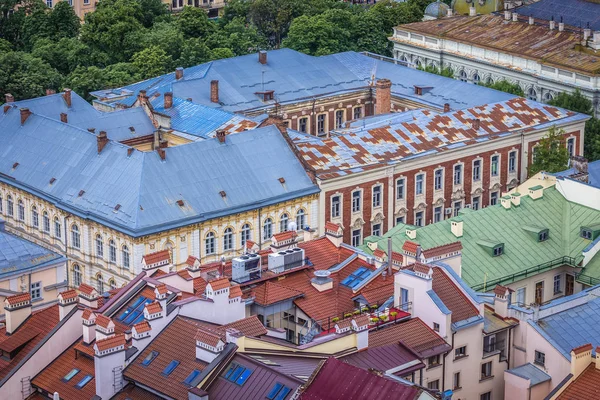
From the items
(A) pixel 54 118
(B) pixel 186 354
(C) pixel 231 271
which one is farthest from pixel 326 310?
(A) pixel 54 118

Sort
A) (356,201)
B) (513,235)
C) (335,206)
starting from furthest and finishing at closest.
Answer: (356,201), (335,206), (513,235)

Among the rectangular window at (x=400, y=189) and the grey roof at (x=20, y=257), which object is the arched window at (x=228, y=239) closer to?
the rectangular window at (x=400, y=189)

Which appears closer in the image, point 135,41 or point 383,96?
point 383,96

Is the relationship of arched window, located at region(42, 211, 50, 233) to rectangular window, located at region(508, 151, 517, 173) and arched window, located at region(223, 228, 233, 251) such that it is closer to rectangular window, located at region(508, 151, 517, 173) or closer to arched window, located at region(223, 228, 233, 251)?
arched window, located at region(223, 228, 233, 251)

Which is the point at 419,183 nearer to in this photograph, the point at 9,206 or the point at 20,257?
the point at 9,206

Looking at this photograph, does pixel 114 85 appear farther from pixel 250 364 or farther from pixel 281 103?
pixel 250 364

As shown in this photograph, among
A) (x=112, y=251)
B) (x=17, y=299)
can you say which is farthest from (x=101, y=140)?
(x=17, y=299)

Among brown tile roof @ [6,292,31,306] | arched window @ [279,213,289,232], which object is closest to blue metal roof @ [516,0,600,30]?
arched window @ [279,213,289,232]

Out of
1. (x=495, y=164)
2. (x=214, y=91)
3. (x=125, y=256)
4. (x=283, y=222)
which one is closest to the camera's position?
(x=125, y=256)
